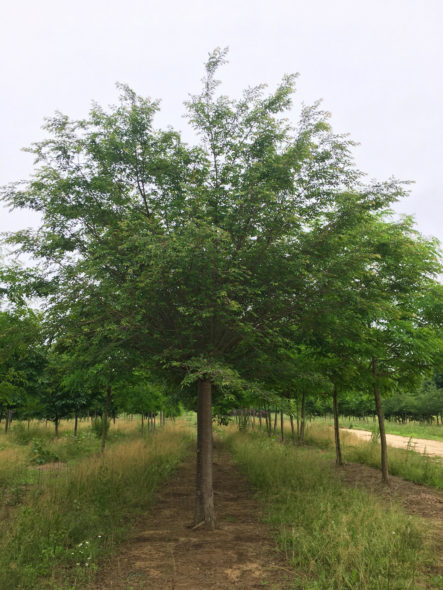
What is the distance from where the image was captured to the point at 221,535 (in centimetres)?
739

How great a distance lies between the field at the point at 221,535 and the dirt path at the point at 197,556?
0.07ft

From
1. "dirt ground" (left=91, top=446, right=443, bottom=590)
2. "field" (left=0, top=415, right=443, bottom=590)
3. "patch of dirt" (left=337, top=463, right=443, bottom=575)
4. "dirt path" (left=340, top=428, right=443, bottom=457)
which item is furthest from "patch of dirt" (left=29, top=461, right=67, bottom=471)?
"dirt path" (left=340, top=428, right=443, bottom=457)

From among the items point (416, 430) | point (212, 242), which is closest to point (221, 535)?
point (212, 242)

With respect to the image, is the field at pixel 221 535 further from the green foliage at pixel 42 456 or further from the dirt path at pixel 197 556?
the green foliage at pixel 42 456

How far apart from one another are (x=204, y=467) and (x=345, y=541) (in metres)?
3.29

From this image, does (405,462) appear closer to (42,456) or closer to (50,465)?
(50,465)

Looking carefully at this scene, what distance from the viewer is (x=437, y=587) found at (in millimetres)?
4988

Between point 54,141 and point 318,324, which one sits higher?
point 54,141

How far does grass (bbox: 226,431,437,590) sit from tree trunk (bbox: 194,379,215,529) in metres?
1.24

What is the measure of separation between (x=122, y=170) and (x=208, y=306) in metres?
3.50

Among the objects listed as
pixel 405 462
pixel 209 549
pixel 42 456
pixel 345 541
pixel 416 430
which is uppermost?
pixel 345 541

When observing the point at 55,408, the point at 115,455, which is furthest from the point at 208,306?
the point at 55,408

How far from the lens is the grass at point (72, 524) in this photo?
530 cm

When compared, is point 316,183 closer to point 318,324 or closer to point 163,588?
point 318,324
